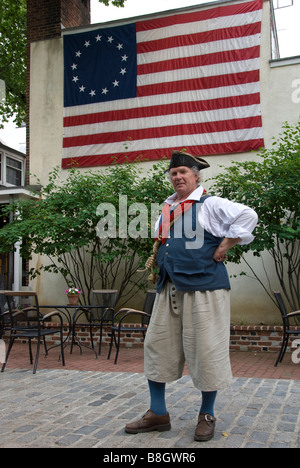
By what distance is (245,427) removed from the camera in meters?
3.24

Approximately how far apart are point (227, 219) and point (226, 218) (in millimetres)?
10

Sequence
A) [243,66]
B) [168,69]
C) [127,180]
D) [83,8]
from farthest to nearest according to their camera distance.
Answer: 1. [83,8]
2. [168,69]
3. [243,66]
4. [127,180]

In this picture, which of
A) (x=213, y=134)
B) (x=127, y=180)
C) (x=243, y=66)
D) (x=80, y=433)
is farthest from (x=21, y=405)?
(x=243, y=66)

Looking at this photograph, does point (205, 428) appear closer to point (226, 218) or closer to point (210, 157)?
point (226, 218)

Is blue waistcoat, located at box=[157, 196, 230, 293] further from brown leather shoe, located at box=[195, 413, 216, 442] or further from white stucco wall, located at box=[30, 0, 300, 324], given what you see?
white stucco wall, located at box=[30, 0, 300, 324]

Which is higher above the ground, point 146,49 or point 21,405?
point 146,49

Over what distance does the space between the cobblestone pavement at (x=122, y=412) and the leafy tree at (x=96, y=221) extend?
291 centimetres

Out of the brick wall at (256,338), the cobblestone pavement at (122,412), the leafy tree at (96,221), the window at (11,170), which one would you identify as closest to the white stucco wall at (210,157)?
the brick wall at (256,338)

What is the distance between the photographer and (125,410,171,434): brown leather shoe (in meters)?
3.11

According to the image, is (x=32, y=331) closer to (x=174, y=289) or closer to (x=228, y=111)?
(x=174, y=289)

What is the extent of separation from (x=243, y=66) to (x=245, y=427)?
6.99 m

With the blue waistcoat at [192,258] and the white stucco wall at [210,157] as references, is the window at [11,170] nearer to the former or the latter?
the white stucco wall at [210,157]

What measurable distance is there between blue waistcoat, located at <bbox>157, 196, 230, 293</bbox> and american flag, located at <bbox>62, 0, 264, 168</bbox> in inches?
227

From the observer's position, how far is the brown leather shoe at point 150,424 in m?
→ 3.11
